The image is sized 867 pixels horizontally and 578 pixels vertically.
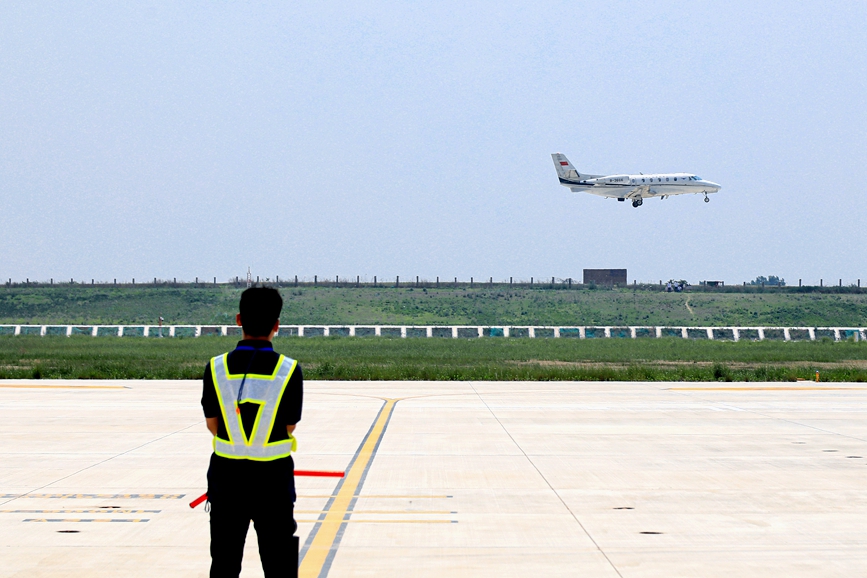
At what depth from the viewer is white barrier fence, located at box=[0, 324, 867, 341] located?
71.2 m

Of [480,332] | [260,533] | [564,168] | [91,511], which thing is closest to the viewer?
[260,533]

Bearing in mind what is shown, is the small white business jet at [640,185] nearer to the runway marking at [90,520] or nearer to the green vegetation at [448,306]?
the green vegetation at [448,306]

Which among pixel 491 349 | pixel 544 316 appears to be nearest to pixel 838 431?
pixel 491 349

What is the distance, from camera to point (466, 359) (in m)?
45.0

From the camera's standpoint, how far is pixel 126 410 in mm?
21219

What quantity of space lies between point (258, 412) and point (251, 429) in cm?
11

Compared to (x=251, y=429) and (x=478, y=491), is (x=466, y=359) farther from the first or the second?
(x=251, y=429)

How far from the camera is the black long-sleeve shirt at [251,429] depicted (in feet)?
19.3

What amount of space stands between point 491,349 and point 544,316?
5773 cm

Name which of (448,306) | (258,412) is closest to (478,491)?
(258,412)

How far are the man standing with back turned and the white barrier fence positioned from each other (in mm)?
64504

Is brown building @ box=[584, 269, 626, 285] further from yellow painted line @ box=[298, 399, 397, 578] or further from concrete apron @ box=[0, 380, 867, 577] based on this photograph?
yellow painted line @ box=[298, 399, 397, 578]

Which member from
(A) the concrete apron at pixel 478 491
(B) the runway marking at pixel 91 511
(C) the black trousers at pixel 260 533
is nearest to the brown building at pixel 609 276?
(A) the concrete apron at pixel 478 491

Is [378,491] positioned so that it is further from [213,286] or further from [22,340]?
[213,286]
